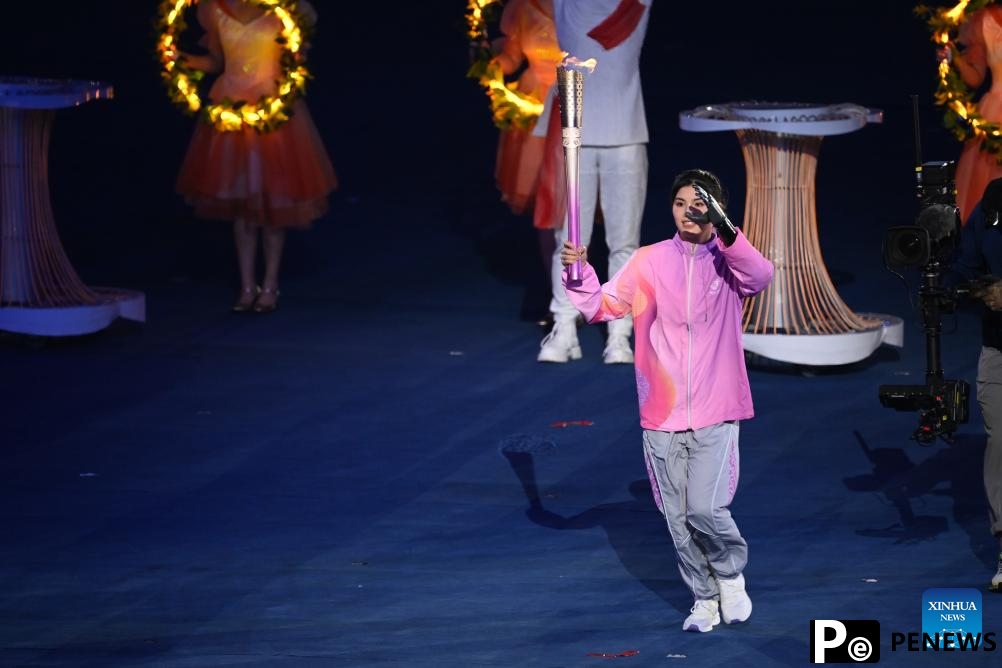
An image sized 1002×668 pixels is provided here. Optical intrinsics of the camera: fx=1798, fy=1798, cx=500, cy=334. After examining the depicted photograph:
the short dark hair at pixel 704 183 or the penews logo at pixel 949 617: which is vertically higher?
the short dark hair at pixel 704 183

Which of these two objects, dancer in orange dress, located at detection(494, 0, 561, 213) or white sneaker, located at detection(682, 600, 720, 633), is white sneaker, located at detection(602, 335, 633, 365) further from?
white sneaker, located at detection(682, 600, 720, 633)

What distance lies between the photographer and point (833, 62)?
19266 millimetres

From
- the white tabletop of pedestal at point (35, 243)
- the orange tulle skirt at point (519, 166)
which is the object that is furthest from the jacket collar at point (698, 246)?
the white tabletop of pedestal at point (35, 243)

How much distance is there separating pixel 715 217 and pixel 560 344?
459 cm

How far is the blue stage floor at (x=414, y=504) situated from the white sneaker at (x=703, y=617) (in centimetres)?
5

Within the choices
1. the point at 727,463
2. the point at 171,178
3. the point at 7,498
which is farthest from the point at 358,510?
the point at 171,178

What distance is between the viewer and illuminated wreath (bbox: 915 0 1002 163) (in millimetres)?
10172

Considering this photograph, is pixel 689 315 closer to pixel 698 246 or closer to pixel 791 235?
pixel 698 246

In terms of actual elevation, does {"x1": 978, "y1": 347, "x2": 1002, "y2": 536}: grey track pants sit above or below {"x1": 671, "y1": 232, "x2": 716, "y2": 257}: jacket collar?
below

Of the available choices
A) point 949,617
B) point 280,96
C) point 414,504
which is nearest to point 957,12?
point 280,96

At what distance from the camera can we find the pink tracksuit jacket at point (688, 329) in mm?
5820

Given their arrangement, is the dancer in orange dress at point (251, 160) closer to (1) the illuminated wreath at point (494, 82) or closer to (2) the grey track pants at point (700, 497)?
(1) the illuminated wreath at point (494, 82)

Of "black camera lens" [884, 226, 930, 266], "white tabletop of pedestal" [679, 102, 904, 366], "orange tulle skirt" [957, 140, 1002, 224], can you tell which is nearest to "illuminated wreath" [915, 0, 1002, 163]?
"orange tulle skirt" [957, 140, 1002, 224]

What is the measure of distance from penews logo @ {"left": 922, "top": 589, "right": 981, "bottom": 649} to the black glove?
4.64 ft
